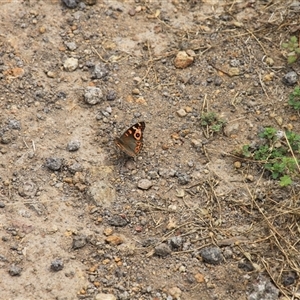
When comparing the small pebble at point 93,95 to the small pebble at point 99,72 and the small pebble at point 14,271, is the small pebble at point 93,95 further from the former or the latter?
the small pebble at point 14,271

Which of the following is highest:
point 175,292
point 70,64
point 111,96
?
point 70,64

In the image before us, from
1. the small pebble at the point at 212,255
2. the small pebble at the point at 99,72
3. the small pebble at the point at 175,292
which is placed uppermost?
the small pebble at the point at 99,72

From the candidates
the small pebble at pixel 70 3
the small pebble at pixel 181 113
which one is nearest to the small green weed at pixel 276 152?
the small pebble at pixel 181 113

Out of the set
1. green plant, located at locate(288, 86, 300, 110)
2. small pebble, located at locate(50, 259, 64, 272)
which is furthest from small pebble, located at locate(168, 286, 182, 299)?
green plant, located at locate(288, 86, 300, 110)

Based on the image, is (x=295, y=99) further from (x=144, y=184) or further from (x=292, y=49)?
(x=144, y=184)

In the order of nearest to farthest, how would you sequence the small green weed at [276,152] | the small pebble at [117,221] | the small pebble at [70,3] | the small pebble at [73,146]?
the small pebble at [117,221] → the small green weed at [276,152] → the small pebble at [73,146] → the small pebble at [70,3]

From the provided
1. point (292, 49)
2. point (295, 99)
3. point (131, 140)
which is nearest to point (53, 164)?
point (131, 140)

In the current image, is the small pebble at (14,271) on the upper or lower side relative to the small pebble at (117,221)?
upper
